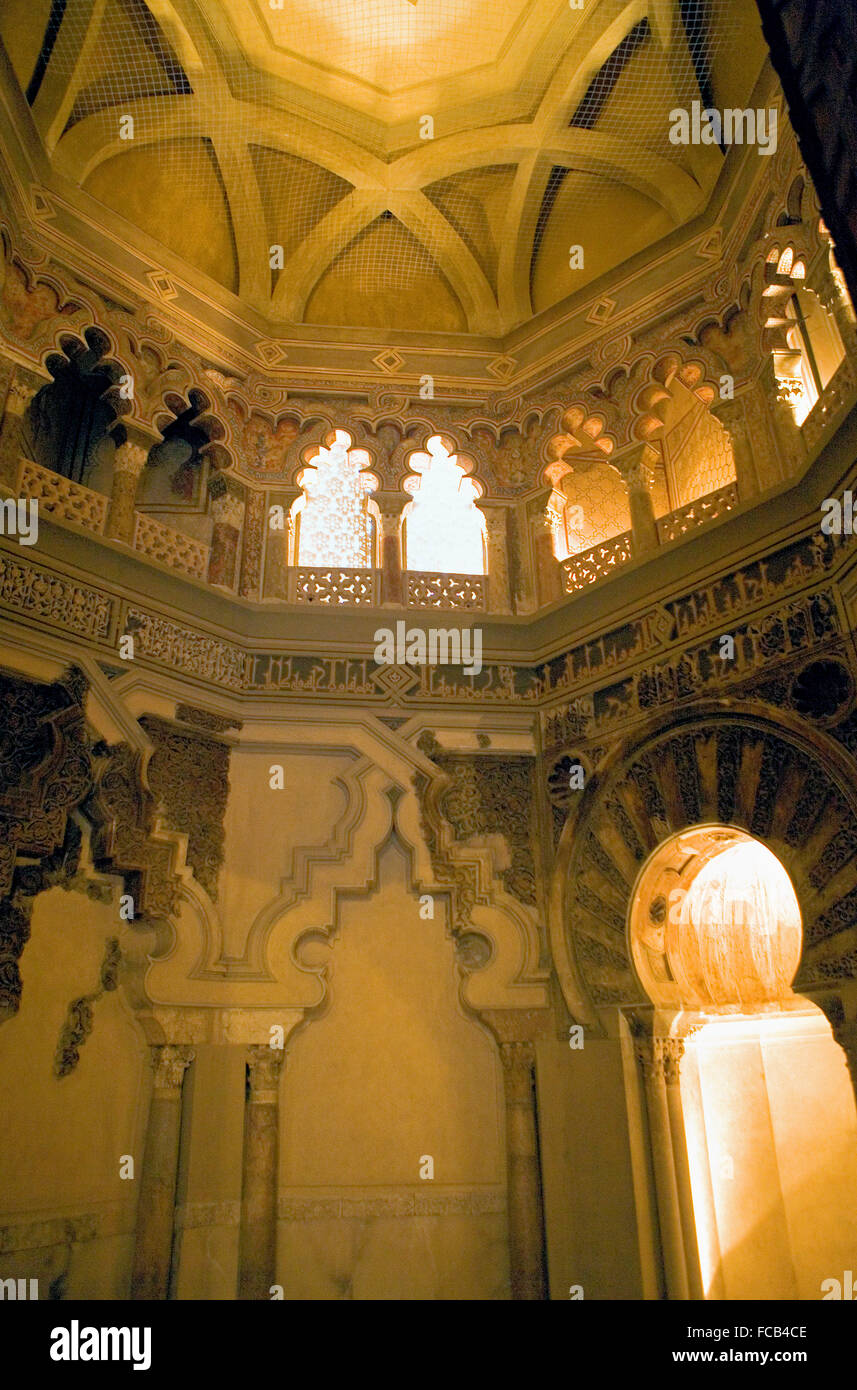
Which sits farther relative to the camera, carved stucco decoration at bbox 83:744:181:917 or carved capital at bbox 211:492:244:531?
carved capital at bbox 211:492:244:531

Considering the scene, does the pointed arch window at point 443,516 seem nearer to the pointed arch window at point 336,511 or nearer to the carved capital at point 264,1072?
the pointed arch window at point 336,511

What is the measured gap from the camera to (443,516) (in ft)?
25.6

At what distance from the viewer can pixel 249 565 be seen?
6891 mm

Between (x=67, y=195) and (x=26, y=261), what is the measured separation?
641 mm

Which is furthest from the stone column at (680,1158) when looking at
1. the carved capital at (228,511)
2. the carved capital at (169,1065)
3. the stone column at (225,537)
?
the carved capital at (228,511)

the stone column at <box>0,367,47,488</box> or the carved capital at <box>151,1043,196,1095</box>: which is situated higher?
the stone column at <box>0,367,47,488</box>

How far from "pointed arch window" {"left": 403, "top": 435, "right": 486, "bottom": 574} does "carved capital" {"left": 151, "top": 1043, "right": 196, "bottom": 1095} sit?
385cm

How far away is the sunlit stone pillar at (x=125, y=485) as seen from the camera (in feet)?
20.6

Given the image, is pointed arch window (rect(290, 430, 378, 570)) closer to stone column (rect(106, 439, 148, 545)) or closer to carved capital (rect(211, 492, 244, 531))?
carved capital (rect(211, 492, 244, 531))

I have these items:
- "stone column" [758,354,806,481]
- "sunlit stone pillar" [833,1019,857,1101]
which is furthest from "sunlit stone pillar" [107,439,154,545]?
"sunlit stone pillar" [833,1019,857,1101]

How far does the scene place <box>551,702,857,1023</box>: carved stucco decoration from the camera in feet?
15.5

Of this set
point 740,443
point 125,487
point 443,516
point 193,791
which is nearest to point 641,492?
point 740,443

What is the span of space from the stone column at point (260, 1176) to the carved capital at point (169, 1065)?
40cm

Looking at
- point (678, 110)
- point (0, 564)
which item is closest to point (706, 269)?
point (678, 110)
